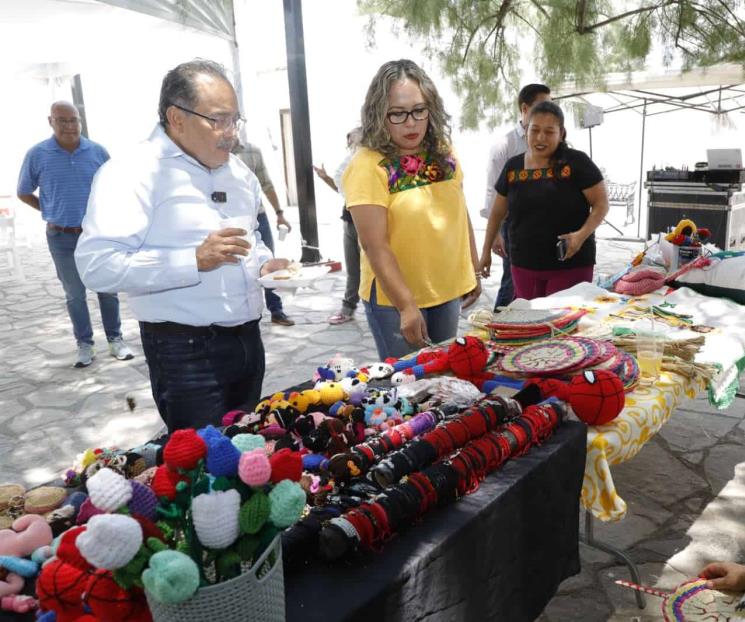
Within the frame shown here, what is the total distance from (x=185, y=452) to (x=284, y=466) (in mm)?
125

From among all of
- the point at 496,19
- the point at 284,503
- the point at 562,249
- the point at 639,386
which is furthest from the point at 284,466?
the point at 496,19

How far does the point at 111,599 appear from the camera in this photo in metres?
0.83

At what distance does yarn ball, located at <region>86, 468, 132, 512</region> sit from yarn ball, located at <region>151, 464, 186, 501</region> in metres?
0.04

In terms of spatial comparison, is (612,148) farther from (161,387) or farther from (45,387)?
(161,387)

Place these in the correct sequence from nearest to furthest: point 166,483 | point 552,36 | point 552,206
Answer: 1. point 166,483
2. point 552,206
3. point 552,36

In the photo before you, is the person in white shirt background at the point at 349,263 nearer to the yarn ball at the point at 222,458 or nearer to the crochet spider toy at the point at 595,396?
the crochet spider toy at the point at 595,396

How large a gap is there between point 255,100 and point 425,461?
14.5 meters

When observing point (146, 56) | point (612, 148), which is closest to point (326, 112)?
point (612, 148)

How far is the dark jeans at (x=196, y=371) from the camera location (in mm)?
1773

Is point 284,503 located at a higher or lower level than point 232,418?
higher

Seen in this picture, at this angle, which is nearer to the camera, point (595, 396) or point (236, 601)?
point (236, 601)

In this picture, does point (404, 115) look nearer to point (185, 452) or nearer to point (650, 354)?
point (650, 354)

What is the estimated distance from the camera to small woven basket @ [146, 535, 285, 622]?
2.54ft

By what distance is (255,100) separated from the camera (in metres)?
14.6
